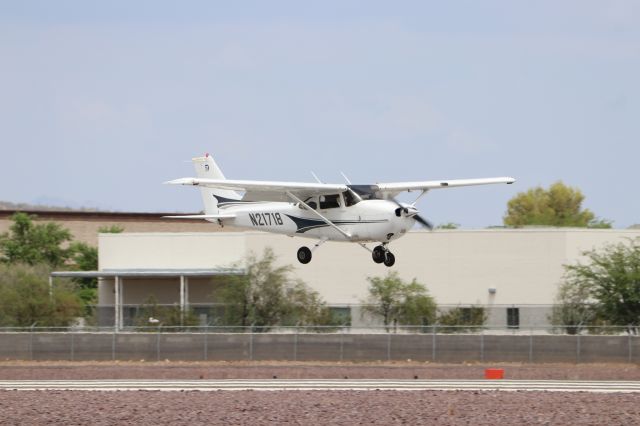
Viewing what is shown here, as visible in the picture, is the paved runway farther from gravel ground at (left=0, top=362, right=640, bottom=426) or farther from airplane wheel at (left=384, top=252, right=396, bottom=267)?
airplane wheel at (left=384, top=252, right=396, bottom=267)

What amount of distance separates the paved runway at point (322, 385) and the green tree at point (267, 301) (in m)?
19.8

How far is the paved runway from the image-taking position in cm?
3478

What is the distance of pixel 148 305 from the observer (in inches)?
2341

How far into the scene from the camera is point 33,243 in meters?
86.1

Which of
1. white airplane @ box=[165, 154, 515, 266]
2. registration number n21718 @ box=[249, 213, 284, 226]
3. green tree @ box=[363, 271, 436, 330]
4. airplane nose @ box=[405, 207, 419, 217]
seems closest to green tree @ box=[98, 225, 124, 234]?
green tree @ box=[363, 271, 436, 330]

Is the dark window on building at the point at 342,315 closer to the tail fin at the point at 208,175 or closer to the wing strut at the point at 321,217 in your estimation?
the tail fin at the point at 208,175

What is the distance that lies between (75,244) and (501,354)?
48.4 m

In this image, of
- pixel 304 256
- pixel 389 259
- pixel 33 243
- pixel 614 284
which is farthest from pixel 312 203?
pixel 33 243

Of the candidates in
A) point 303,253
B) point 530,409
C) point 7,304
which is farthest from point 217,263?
point 530,409

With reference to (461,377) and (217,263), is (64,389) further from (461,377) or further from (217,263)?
(217,263)

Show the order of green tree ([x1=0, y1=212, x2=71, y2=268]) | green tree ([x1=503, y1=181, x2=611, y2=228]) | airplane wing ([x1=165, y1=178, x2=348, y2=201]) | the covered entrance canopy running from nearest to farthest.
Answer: airplane wing ([x1=165, y1=178, x2=348, y2=201]), the covered entrance canopy, green tree ([x1=0, y1=212, x2=71, y2=268]), green tree ([x1=503, y1=181, x2=611, y2=228])

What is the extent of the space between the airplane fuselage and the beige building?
1686 cm

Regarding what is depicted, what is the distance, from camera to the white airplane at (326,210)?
3784 cm

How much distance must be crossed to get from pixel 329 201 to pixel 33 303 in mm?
24671
